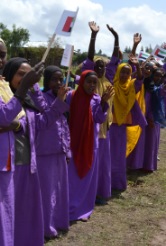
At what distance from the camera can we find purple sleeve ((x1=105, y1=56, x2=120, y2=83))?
543 centimetres

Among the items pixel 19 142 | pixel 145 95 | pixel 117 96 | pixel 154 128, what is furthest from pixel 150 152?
pixel 19 142

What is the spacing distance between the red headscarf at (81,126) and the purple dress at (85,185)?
14 cm

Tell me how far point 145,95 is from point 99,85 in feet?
6.86

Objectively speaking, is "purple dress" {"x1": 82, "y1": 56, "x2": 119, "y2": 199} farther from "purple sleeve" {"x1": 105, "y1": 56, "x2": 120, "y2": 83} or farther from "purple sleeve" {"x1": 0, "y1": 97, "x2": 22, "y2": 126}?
"purple sleeve" {"x1": 0, "y1": 97, "x2": 22, "y2": 126}

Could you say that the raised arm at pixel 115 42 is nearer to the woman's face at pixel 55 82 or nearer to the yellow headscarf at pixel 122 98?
the yellow headscarf at pixel 122 98

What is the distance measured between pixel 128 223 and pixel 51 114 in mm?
2075

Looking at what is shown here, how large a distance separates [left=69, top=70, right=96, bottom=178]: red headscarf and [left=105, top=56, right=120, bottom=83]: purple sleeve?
43.7 inches

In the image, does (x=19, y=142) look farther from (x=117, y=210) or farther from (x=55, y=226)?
(x=117, y=210)

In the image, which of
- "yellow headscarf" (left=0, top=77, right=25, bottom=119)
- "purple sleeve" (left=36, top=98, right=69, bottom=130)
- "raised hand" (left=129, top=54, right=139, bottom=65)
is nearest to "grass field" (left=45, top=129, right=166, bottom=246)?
"purple sleeve" (left=36, top=98, right=69, bottom=130)

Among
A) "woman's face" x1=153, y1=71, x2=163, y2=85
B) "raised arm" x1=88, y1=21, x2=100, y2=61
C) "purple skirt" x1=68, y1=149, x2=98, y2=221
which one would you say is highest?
"raised arm" x1=88, y1=21, x2=100, y2=61

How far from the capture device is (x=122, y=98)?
18.6 feet

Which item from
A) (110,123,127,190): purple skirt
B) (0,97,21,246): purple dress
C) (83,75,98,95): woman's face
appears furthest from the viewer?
(110,123,127,190): purple skirt

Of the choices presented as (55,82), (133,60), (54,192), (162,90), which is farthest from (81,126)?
(162,90)

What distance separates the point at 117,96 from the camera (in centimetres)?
569
